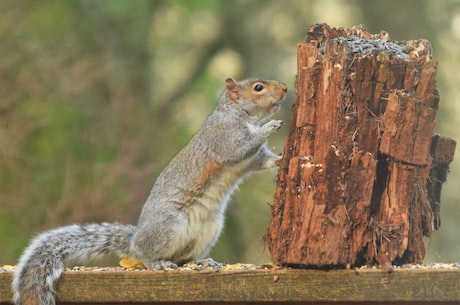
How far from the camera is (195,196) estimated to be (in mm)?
3811

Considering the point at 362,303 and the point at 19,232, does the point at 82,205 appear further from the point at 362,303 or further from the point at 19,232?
the point at 362,303

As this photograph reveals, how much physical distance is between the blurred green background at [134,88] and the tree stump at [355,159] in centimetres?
294

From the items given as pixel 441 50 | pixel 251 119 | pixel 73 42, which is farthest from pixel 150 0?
pixel 251 119

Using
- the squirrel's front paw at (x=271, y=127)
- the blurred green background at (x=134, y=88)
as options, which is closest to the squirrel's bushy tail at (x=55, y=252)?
the squirrel's front paw at (x=271, y=127)

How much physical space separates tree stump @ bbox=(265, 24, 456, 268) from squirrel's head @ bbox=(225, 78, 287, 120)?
3.56 feet

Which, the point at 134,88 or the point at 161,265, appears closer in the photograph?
the point at 161,265

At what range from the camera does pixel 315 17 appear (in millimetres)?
8859

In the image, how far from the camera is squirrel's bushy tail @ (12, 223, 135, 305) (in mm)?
3131

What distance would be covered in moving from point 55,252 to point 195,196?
2.12ft

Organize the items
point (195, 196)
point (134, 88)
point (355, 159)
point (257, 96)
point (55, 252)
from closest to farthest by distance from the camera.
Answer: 1. point (355, 159)
2. point (55, 252)
3. point (195, 196)
4. point (257, 96)
5. point (134, 88)

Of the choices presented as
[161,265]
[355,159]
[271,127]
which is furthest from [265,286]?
[271,127]

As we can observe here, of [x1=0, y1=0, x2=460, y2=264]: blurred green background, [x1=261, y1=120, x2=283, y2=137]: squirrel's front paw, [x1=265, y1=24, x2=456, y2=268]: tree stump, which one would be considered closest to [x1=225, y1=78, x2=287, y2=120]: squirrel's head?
[x1=261, y1=120, x2=283, y2=137]: squirrel's front paw

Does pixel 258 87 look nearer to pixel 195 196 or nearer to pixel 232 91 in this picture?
pixel 232 91

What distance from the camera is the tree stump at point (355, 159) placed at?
112 inches
